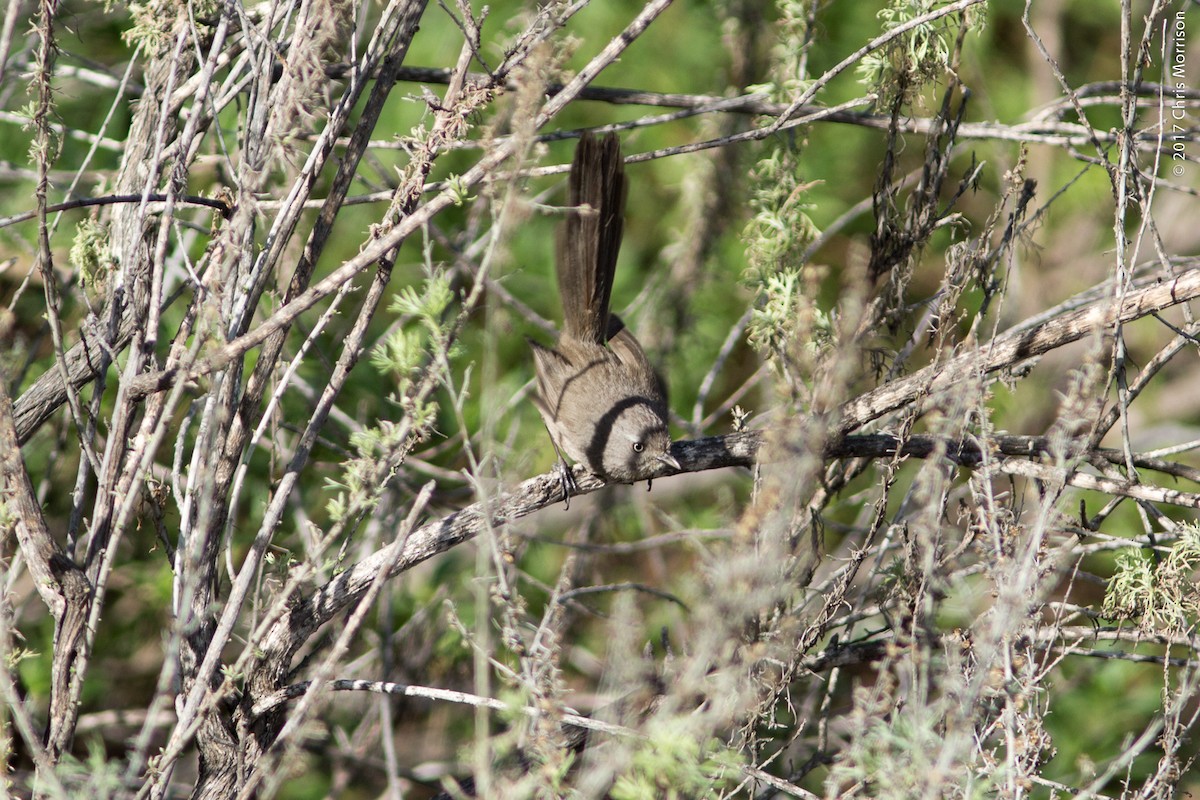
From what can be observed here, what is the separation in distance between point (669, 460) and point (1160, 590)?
1.53 meters

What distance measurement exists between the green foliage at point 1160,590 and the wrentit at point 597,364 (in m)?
1.42

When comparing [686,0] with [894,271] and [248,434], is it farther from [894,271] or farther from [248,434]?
[248,434]

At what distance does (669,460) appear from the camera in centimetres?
351

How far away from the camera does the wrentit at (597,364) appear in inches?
144

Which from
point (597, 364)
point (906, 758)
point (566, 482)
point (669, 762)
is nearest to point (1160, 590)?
point (906, 758)

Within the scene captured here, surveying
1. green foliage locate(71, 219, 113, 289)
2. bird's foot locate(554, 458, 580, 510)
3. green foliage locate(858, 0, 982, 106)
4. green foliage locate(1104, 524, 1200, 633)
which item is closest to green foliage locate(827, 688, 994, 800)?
green foliage locate(1104, 524, 1200, 633)

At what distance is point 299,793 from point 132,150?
334cm

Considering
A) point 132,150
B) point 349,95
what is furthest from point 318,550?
point 132,150

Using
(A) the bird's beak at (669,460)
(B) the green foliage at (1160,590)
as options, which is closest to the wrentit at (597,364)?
(A) the bird's beak at (669,460)

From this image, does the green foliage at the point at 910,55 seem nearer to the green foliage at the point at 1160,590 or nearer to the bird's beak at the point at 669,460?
the bird's beak at the point at 669,460

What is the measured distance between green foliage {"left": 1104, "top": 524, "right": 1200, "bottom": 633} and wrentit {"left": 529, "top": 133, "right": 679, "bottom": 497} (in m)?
1.42

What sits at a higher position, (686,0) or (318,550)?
(686,0)

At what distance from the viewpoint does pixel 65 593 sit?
7.63ft

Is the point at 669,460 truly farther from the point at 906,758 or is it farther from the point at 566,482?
the point at 906,758
